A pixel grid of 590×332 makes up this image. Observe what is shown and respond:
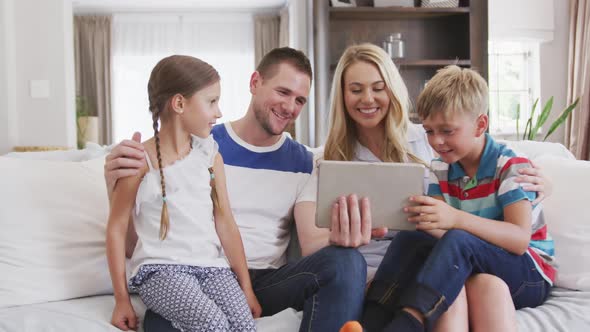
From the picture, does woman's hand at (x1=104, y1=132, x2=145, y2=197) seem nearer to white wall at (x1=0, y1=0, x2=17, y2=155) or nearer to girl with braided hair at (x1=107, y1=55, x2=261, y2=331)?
girl with braided hair at (x1=107, y1=55, x2=261, y2=331)

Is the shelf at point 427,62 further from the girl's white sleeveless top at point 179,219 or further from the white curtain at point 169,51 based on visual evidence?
the white curtain at point 169,51

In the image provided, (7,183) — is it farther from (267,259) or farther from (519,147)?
(519,147)

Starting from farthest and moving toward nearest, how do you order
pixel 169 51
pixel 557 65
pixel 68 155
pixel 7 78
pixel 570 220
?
pixel 169 51, pixel 557 65, pixel 7 78, pixel 68 155, pixel 570 220

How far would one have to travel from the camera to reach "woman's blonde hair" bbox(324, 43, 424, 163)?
5.15 feet

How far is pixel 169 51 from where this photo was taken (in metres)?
6.88

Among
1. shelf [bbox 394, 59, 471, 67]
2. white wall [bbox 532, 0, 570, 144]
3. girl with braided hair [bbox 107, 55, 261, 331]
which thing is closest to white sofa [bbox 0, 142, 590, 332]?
girl with braided hair [bbox 107, 55, 261, 331]

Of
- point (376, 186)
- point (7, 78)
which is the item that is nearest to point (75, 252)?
point (376, 186)

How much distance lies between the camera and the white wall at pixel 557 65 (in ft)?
16.1

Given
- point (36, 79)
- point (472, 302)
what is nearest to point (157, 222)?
point (472, 302)

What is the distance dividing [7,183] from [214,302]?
634 mm

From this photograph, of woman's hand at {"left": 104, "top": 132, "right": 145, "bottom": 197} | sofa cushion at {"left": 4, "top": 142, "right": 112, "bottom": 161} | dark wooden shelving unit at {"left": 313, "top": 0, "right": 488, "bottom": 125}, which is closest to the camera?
woman's hand at {"left": 104, "top": 132, "right": 145, "bottom": 197}

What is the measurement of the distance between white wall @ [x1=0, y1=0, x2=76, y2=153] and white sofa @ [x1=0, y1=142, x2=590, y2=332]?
269cm

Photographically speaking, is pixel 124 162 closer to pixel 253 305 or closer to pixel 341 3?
pixel 253 305

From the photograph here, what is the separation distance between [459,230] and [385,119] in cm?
47
